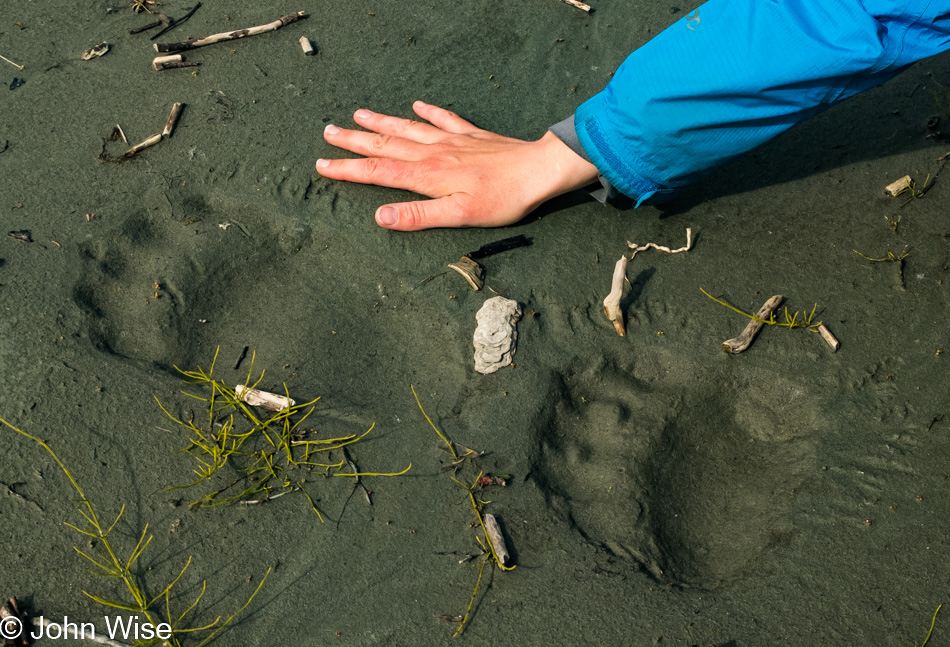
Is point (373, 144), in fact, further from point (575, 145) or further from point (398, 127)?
point (575, 145)

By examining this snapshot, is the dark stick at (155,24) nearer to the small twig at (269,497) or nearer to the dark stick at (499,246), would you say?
the dark stick at (499,246)

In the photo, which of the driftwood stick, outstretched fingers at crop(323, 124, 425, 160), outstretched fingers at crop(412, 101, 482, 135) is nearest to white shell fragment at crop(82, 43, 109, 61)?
the driftwood stick

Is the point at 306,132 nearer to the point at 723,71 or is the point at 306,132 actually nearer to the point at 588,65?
the point at 588,65

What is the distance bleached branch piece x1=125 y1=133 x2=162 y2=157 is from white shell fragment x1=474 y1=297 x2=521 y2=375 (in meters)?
1.55

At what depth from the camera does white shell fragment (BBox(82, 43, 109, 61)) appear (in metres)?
3.07

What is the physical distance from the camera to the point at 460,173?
2604 mm

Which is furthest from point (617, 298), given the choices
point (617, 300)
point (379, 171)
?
point (379, 171)

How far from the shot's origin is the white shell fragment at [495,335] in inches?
91.8

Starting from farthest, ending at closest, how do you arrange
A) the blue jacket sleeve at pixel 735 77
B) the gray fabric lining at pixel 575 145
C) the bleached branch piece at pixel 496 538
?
the gray fabric lining at pixel 575 145 < the bleached branch piece at pixel 496 538 < the blue jacket sleeve at pixel 735 77

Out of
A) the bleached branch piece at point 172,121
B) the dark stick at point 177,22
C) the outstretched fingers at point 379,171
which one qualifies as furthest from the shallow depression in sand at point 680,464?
the dark stick at point 177,22

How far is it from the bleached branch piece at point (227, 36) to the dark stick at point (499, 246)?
1.61 meters

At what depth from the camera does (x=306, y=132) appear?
9.42ft

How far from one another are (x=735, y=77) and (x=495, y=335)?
110 cm

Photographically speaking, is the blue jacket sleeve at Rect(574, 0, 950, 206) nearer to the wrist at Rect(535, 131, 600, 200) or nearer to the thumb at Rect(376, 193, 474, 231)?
the wrist at Rect(535, 131, 600, 200)
